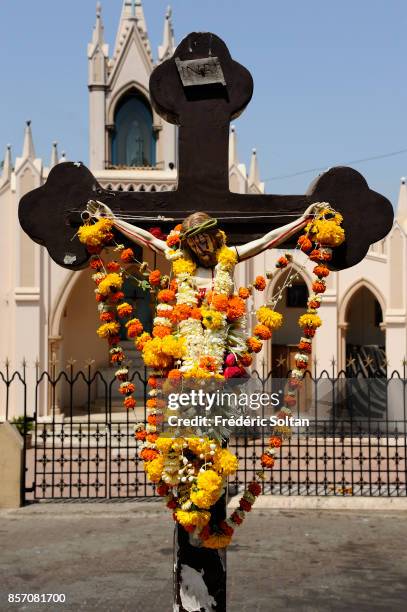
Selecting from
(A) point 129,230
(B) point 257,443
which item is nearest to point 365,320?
(B) point 257,443

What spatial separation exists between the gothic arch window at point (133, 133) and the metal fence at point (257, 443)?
289 inches

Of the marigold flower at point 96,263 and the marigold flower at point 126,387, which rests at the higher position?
the marigold flower at point 96,263

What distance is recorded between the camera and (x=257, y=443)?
62.7 ft

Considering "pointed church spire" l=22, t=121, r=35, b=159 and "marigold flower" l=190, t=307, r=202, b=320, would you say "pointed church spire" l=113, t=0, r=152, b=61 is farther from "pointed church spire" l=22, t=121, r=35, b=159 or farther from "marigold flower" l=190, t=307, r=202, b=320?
"marigold flower" l=190, t=307, r=202, b=320

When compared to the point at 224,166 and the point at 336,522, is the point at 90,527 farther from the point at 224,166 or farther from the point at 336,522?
the point at 224,166

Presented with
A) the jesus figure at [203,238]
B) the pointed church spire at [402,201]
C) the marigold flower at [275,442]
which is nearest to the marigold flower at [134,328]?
the jesus figure at [203,238]

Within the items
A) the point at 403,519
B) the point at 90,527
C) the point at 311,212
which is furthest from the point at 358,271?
the point at 311,212

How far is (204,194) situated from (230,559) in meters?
5.63

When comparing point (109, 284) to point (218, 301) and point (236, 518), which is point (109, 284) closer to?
point (218, 301)

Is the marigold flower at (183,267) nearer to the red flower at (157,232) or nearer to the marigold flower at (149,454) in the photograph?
the red flower at (157,232)

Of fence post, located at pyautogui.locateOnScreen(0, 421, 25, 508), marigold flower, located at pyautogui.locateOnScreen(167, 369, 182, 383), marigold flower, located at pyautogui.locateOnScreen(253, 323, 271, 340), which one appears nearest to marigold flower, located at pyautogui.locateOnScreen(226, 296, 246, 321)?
marigold flower, located at pyautogui.locateOnScreen(253, 323, 271, 340)

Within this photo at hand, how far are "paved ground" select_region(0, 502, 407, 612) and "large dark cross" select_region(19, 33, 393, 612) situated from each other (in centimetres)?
396

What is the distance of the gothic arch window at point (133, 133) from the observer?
2614 cm

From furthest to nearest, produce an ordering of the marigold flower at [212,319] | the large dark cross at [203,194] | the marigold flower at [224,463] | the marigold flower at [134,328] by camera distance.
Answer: the large dark cross at [203,194]
the marigold flower at [134,328]
the marigold flower at [212,319]
the marigold flower at [224,463]
